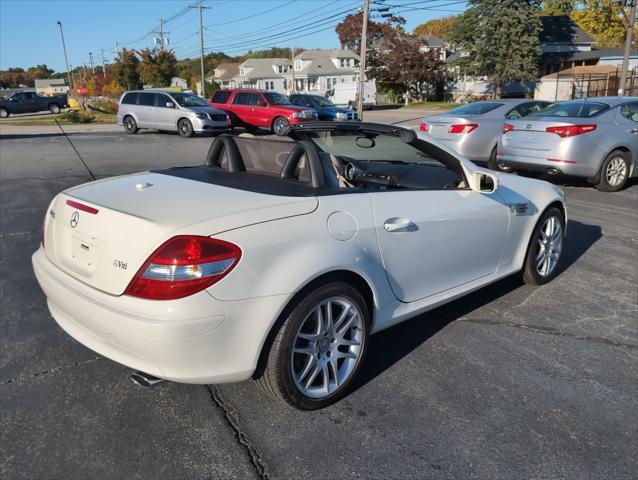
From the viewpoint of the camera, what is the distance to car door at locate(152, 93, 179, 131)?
20.5 m

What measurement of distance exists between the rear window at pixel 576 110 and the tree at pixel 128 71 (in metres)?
57.9

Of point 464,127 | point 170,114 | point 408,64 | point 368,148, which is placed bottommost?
point 464,127

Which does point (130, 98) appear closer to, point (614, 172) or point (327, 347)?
point (614, 172)

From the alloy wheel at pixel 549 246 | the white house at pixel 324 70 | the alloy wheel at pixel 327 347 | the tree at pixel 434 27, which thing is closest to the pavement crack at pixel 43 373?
the alloy wheel at pixel 327 347

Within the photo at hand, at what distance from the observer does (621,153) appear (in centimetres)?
893

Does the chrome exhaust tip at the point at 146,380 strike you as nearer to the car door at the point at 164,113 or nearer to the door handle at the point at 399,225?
the door handle at the point at 399,225

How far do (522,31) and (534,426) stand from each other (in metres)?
47.9

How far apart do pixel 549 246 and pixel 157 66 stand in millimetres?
62336

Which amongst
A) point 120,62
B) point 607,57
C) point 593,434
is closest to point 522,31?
point 607,57

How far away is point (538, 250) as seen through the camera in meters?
4.61

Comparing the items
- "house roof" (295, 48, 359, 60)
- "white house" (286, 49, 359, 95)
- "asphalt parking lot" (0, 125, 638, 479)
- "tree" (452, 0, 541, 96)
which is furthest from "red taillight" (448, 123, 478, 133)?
"house roof" (295, 48, 359, 60)

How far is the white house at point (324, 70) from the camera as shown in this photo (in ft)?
262

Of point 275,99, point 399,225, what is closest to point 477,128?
point 399,225

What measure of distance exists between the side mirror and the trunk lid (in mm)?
1526
